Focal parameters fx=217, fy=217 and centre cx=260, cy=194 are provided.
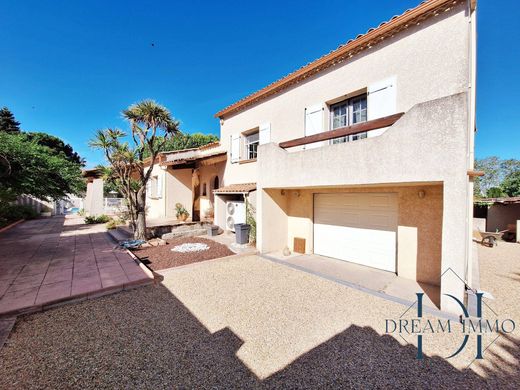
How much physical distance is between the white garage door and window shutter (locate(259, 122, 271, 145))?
410cm

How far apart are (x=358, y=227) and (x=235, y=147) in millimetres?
8699

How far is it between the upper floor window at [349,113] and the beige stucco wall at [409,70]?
1.52ft

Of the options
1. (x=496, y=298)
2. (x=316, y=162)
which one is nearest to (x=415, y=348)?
(x=496, y=298)

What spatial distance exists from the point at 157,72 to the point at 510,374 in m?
21.4

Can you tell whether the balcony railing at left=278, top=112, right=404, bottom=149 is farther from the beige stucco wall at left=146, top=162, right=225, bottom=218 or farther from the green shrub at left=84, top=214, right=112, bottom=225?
the green shrub at left=84, top=214, right=112, bottom=225

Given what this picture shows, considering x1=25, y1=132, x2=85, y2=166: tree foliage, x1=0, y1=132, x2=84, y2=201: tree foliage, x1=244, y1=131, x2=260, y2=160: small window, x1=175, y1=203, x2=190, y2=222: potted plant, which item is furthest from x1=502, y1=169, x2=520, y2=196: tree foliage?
x1=25, y1=132, x2=85, y2=166: tree foliage

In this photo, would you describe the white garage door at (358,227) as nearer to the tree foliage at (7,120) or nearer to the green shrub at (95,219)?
the green shrub at (95,219)

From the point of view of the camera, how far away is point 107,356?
11.6ft

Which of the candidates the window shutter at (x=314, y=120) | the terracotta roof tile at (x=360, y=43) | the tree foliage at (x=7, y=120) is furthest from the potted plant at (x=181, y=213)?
the tree foliage at (x=7, y=120)

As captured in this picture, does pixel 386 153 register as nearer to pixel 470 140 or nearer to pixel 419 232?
pixel 470 140

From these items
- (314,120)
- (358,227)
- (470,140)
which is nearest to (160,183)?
(314,120)

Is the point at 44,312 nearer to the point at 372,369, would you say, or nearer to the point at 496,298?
the point at 372,369

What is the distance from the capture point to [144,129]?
34.7ft

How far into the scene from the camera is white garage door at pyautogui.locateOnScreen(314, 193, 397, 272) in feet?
24.2
